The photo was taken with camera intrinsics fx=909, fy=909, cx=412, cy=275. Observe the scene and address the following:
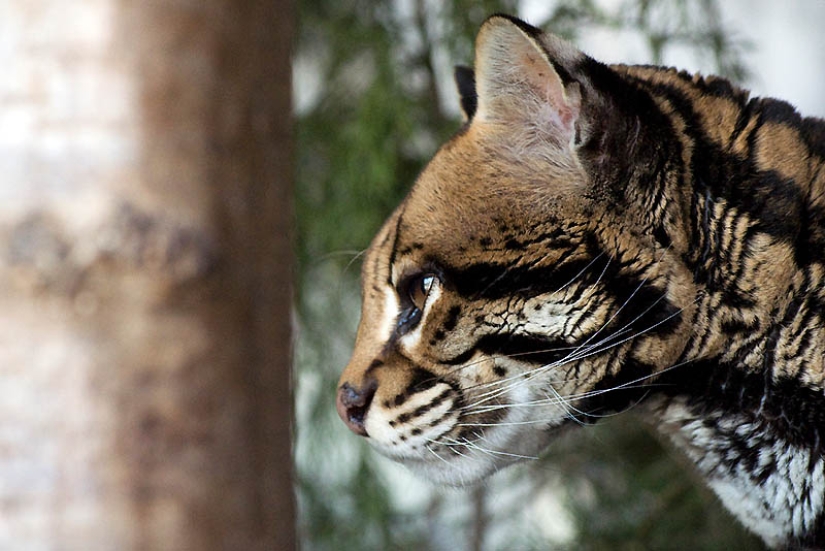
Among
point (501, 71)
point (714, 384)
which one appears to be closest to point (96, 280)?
point (501, 71)

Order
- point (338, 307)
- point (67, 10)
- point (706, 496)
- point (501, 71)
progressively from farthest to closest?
1. point (338, 307)
2. point (706, 496)
3. point (501, 71)
4. point (67, 10)

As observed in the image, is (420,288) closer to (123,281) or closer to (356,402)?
(356,402)

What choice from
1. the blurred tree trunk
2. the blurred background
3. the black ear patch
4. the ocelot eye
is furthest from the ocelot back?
the blurred background

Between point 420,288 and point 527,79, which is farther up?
point 527,79

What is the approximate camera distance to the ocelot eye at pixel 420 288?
4.36ft

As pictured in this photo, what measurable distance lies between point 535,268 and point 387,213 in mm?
1112

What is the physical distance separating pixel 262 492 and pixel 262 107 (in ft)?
1.15

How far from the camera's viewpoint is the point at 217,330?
2.61 feet

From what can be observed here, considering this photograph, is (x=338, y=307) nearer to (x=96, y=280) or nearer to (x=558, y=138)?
(x=558, y=138)

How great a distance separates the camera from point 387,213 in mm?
2330

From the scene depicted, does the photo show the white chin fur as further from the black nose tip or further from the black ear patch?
the black ear patch

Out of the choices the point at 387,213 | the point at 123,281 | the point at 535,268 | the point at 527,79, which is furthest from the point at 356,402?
the point at 387,213

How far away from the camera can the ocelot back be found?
1243 millimetres

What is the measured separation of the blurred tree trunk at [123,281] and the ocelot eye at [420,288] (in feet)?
1.79
